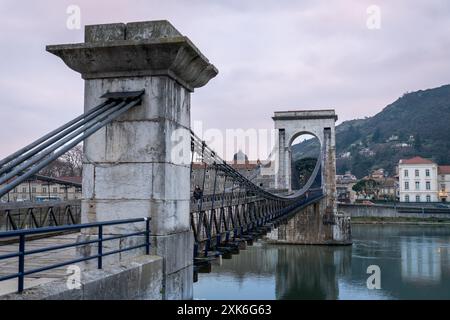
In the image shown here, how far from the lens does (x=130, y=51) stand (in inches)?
162

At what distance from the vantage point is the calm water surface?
1750 cm

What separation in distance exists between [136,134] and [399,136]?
119 meters

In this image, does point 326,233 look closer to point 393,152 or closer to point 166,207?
point 166,207

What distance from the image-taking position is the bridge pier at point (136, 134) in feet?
13.6

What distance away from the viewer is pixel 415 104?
465 ft

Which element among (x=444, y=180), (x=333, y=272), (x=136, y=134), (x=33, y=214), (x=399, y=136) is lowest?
(x=333, y=272)

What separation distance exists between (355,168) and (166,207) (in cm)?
9989

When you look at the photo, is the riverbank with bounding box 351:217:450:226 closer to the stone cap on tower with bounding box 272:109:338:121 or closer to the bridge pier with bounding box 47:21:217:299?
the stone cap on tower with bounding box 272:109:338:121

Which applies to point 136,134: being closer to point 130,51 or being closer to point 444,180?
point 130,51

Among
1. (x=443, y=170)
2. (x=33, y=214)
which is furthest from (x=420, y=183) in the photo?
(x=33, y=214)

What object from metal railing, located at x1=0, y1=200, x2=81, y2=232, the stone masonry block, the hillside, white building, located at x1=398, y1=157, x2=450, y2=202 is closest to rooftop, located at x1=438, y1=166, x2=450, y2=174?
white building, located at x1=398, y1=157, x2=450, y2=202

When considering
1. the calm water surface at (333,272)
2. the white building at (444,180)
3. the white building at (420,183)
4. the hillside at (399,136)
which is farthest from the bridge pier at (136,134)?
the hillside at (399,136)

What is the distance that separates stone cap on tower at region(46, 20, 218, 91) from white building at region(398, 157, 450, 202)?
64.6 m
